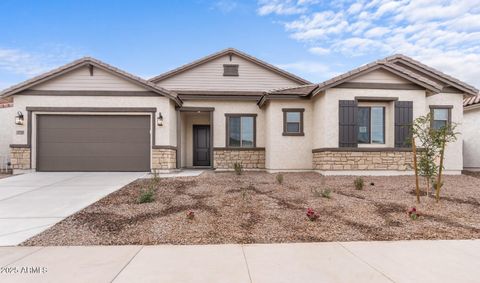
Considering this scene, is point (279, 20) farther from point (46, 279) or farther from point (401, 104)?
point (46, 279)

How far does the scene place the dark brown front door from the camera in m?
15.3

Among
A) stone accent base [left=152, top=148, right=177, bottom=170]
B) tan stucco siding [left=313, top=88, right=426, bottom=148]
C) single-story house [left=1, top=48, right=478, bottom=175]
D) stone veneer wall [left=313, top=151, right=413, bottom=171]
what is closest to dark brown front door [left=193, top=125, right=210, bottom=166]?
single-story house [left=1, top=48, right=478, bottom=175]

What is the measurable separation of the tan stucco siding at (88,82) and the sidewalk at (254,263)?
8.86m

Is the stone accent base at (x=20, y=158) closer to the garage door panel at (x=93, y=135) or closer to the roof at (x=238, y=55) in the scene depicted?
the garage door panel at (x=93, y=135)

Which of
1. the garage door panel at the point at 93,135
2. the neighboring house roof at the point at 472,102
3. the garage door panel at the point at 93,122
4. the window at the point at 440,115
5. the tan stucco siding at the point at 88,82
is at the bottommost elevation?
the garage door panel at the point at 93,135

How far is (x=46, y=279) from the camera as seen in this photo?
306 centimetres

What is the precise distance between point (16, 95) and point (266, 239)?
12.7 m

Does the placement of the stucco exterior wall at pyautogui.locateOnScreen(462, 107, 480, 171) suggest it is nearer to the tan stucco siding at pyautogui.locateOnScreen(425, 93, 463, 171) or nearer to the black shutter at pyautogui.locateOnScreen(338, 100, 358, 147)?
the tan stucco siding at pyautogui.locateOnScreen(425, 93, 463, 171)

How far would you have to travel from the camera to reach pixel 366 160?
11094 mm

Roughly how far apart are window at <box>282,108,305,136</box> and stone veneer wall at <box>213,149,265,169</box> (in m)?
1.95

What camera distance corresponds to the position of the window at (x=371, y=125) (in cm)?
1150

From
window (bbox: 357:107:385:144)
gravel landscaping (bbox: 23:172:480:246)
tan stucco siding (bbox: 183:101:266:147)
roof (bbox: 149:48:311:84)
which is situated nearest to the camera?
gravel landscaping (bbox: 23:172:480:246)

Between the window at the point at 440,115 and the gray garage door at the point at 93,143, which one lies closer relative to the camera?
the gray garage door at the point at 93,143

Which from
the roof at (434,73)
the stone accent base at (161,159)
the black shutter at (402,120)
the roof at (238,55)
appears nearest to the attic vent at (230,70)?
the roof at (238,55)
